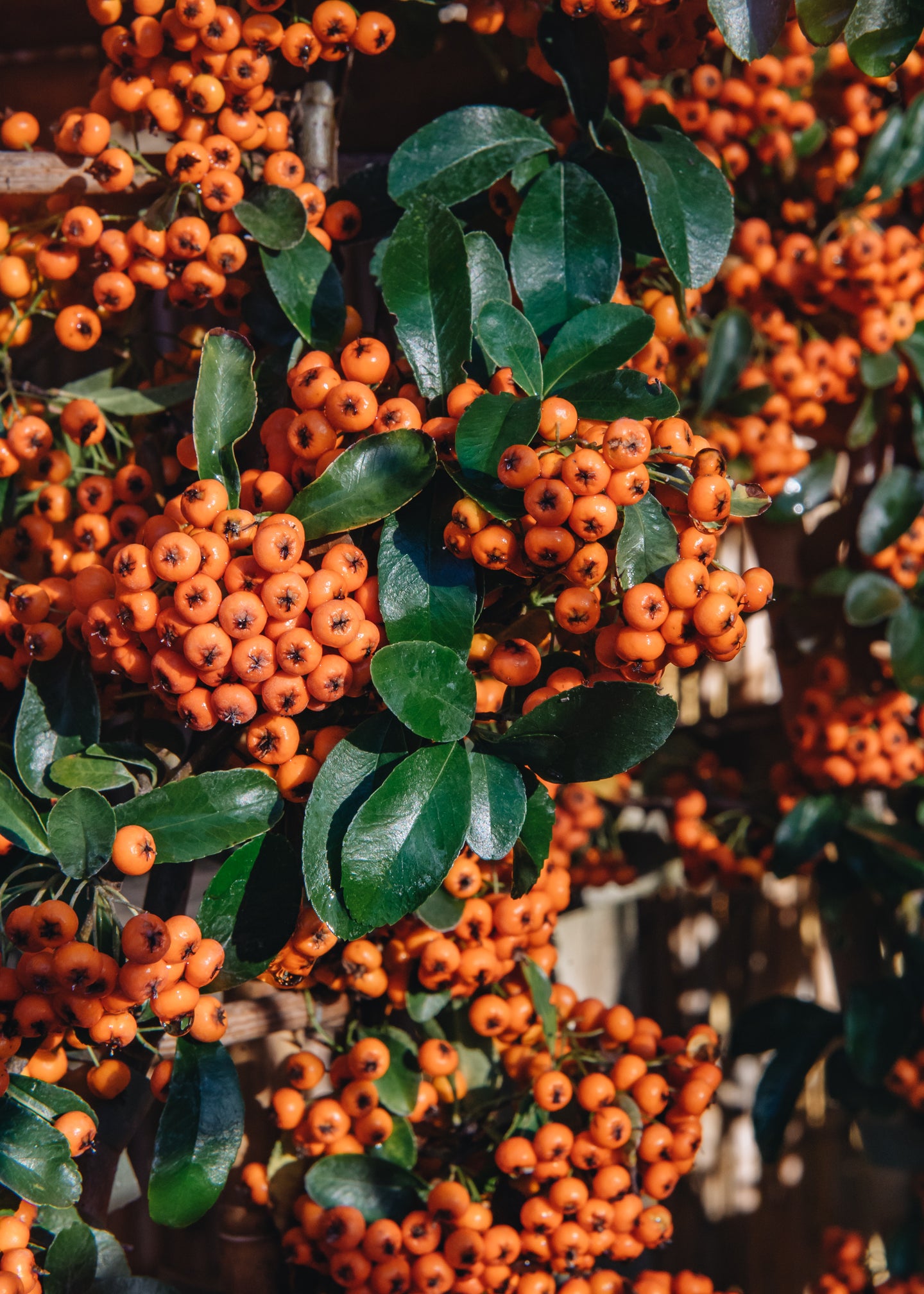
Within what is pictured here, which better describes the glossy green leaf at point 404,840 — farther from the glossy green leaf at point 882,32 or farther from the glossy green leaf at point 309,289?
the glossy green leaf at point 882,32

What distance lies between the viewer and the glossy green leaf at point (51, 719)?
1187 millimetres

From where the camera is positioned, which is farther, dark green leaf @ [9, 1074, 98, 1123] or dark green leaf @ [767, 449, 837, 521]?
dark green leaf @ [767, 449, 837, 521]

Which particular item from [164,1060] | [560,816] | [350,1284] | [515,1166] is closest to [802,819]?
[560,816]

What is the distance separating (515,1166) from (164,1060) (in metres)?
0.55

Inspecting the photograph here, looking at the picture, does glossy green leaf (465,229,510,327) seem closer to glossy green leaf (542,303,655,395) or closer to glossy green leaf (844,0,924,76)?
glossy green leaf (542,303,655,395)

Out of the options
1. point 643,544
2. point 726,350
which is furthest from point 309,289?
point 726,350

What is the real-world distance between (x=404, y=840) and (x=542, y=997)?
0.66m

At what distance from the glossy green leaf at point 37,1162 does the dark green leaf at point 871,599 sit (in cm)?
A: 174

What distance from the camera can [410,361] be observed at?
1.11 m

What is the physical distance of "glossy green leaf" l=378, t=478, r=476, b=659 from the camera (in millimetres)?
1030

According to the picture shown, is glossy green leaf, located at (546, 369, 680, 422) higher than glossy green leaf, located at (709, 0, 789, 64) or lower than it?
lower

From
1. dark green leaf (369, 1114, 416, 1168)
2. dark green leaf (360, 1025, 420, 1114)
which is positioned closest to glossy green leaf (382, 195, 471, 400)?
dark green leaf (360, 1025, 420, 1114)

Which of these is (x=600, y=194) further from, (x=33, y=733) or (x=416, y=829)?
(x=33, y=733)

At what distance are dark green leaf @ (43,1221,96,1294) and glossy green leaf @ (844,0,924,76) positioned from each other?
1791 mm
